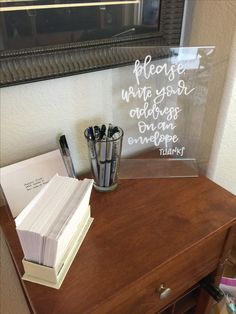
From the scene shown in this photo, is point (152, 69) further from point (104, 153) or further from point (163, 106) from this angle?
point (104, 153)

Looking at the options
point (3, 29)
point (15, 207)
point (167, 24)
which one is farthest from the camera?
point (167, 24)

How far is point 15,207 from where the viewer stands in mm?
739

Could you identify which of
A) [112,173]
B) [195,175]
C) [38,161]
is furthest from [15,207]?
[195,175]

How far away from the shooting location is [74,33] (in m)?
0.72

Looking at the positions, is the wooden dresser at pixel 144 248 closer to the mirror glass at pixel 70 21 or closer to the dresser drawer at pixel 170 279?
the dresser drawer at pixel 170 279

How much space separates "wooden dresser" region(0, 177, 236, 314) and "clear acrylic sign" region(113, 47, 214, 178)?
89 millimetres

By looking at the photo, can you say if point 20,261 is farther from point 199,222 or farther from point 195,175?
point 195,175

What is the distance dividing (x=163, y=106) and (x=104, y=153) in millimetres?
242

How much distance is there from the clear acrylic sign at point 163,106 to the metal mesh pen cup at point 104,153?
0.29 ft

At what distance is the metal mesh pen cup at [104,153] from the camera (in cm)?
78

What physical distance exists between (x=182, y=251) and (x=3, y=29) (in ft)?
2.16

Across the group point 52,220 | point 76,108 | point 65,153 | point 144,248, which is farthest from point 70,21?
point 144,248

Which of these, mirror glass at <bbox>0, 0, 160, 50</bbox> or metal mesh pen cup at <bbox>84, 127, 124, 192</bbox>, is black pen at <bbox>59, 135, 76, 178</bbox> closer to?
metal mesh pen cup at <bbox>84, 127, 124, 192</bbox>

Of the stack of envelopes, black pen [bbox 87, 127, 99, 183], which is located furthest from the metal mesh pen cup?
the stack of envelopes
